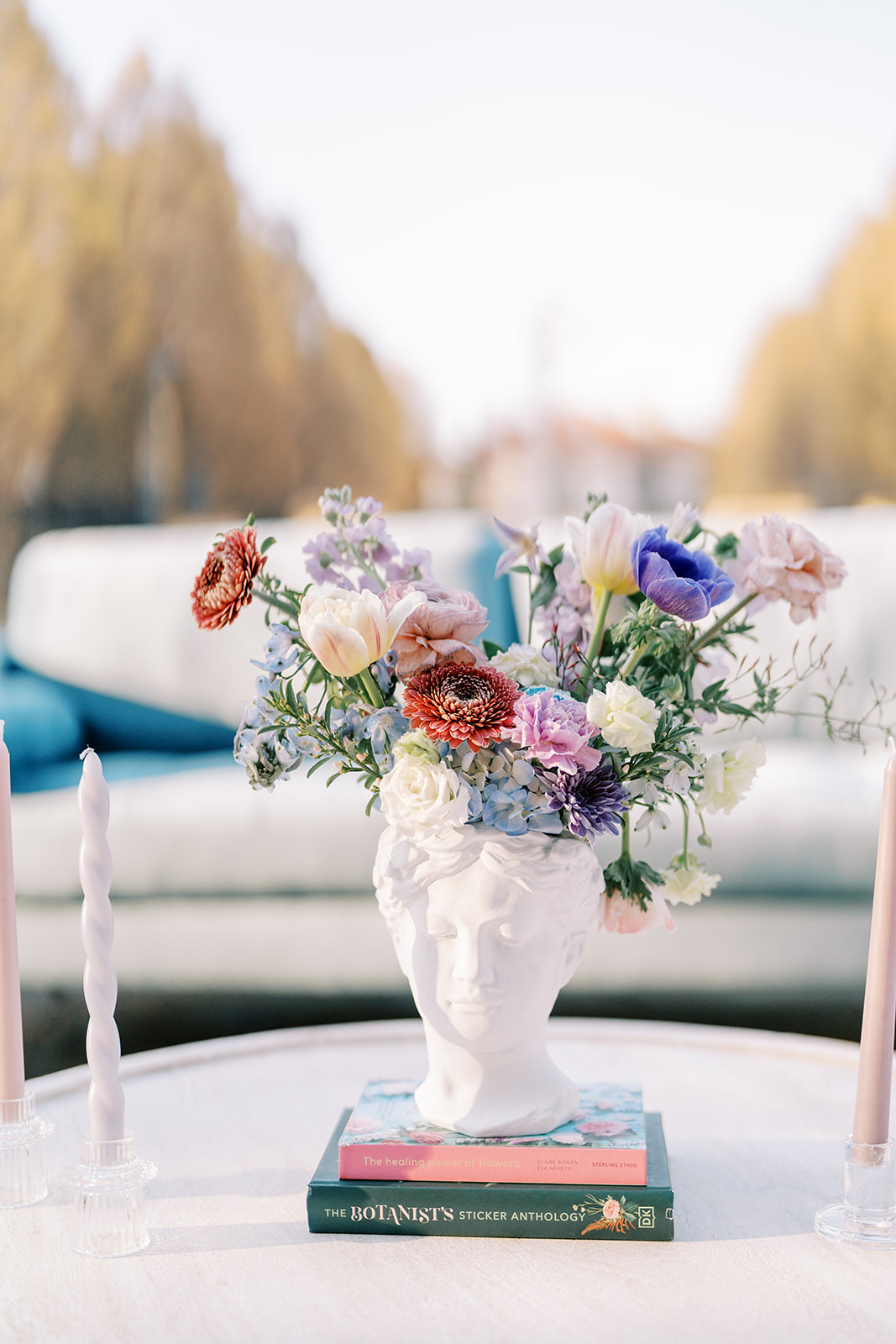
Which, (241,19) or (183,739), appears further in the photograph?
(241,19)

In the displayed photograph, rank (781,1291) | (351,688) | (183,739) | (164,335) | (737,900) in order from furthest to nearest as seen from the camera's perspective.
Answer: (164,335)
(183,739)
(737,900)
(351,688)
(781,1291)

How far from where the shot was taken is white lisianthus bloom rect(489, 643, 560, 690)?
0.64 metres

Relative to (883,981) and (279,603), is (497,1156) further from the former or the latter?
(279,603)

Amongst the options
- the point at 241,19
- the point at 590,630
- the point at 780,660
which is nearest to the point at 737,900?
the point at 780,660

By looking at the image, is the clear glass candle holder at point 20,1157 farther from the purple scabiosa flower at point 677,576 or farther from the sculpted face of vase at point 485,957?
the purple scabiosa flower at point 677,576

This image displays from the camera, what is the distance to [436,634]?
61 centimetres

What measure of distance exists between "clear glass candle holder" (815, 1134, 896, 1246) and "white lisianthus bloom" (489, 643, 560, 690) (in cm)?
28

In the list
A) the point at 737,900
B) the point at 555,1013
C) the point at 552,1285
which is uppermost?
the point at 552,1285

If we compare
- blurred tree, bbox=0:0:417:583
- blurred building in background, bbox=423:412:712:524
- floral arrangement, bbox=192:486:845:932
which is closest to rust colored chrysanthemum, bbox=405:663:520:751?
floral arrangement, bbox=192:486:845:932

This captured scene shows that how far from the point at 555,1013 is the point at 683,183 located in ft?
8.96

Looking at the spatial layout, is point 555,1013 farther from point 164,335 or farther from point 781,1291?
point 164,335

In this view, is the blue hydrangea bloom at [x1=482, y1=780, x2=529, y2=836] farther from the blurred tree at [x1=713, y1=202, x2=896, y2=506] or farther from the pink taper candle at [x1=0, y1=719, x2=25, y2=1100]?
the blurred tree at [x1=713, y1=202, x2=896, y2=506]

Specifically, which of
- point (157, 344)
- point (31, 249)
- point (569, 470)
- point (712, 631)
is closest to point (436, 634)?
point (712, 631)

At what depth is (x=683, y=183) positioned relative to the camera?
3.52 m
